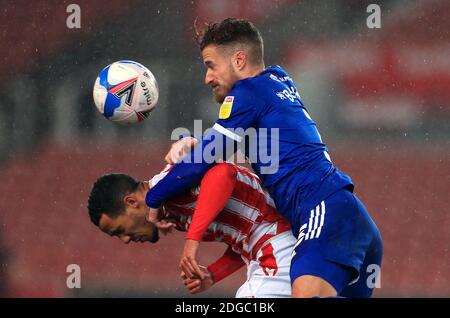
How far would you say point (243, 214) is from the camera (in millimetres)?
4121

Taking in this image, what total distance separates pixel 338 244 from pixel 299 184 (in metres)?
0.31

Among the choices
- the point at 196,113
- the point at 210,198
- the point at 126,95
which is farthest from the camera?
the point at 196,113

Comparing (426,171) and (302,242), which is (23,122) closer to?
(426,171)

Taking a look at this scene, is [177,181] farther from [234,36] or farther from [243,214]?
[234,36]

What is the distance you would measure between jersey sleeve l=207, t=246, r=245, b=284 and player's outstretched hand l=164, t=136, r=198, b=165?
65cm

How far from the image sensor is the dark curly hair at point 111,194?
420 cm

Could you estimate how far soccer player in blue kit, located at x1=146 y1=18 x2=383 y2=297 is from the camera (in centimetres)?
374

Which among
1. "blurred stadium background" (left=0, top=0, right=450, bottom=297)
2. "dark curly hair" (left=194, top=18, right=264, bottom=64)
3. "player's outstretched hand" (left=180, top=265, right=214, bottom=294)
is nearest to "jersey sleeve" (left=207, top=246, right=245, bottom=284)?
"player's outstretched hand" (left=180, top=265, right=214, bottom=294)

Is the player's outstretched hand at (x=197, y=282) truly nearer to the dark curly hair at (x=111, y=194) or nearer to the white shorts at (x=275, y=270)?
the white shorts at (x=275, y=270)

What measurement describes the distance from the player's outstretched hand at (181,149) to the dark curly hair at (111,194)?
0.95 feet

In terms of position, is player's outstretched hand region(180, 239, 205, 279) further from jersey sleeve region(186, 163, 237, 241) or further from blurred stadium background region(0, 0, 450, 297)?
blurred stadium background region(0, 0, 450, 297)

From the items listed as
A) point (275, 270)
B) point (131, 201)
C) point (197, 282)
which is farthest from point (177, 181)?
point (275, 270)

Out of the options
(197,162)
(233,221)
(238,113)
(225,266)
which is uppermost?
(238,113)

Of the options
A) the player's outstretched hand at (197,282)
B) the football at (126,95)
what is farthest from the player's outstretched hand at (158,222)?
the football at (126,95)
